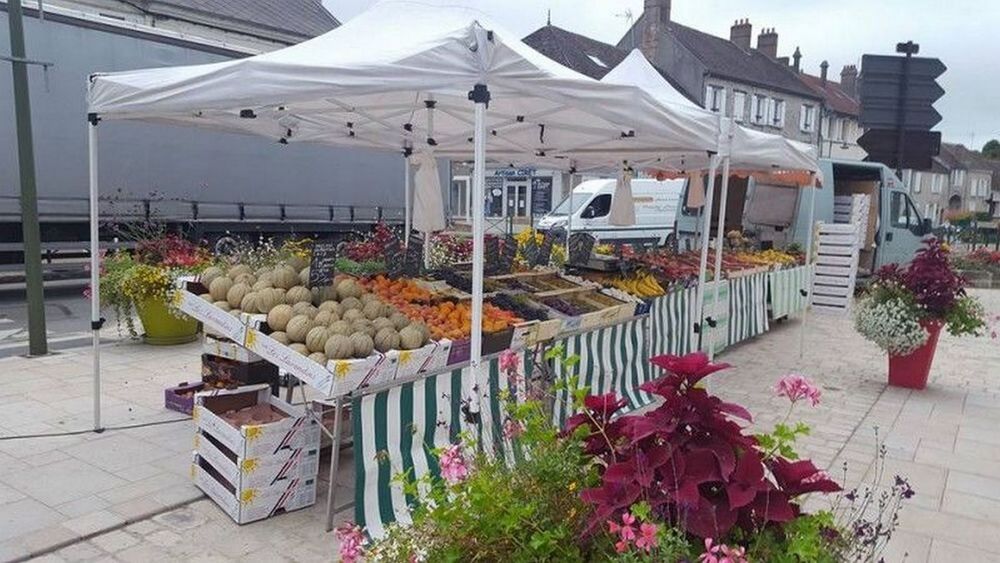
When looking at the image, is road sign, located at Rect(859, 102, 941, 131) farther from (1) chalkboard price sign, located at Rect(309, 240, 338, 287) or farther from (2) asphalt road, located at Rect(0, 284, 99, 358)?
(2) asphalt road, located at Rect(0, 284, 99, 358)

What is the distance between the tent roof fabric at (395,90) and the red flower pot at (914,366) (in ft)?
9.95

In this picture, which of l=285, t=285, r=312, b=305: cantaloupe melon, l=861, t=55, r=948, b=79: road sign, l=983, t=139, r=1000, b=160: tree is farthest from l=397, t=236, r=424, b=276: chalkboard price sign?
l=983, t=139, r=1000, b=160: tree

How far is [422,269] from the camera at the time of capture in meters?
5.56

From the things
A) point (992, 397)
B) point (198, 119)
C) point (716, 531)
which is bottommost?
point (992, 397)

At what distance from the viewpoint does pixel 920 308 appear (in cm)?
633

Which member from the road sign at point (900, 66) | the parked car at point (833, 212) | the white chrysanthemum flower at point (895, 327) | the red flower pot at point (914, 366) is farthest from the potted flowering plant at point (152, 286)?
the parked car at point (833, 212)

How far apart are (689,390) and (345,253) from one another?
4765 mm

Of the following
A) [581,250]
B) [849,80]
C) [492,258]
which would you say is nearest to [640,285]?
[581,250]

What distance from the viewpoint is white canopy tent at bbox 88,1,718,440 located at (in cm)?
334

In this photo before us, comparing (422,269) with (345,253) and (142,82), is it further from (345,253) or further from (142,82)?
(142,82)

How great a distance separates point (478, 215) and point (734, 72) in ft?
113

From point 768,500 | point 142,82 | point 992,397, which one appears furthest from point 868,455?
point 142,82

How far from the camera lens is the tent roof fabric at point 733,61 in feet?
110

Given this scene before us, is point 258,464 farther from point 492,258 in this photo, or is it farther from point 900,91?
point 900,91
